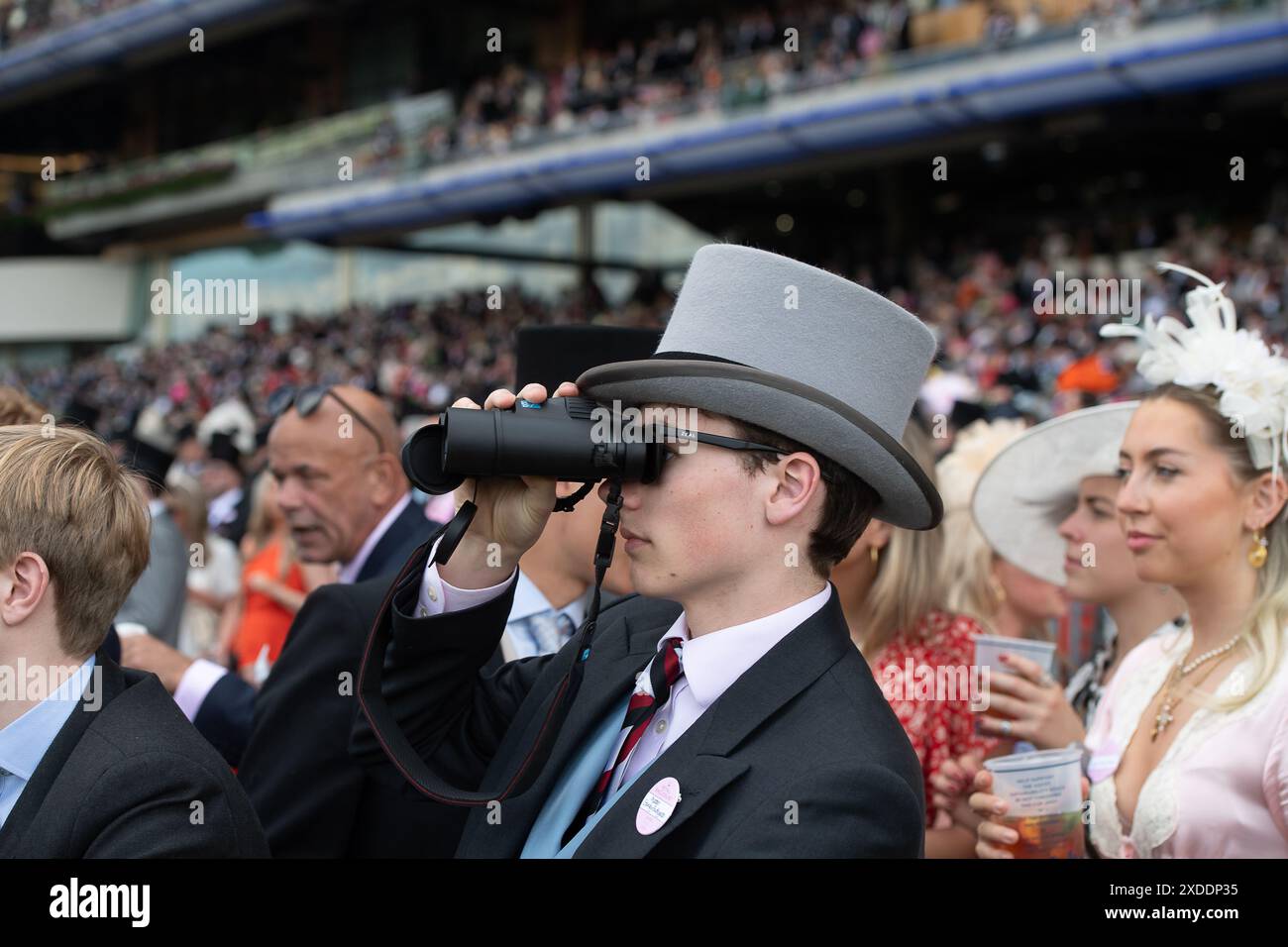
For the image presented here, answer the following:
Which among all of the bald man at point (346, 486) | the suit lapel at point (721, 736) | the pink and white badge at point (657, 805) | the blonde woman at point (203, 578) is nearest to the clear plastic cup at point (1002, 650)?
the suit lapel at point (721, 736)

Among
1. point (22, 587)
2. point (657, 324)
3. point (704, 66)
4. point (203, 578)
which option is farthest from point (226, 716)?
point (704, 66)

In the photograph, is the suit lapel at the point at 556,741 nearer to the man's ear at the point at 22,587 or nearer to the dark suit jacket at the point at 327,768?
the dark suit jacket at the point at 327,768

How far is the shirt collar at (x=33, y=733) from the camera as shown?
1.82 metres

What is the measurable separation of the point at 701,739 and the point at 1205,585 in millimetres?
1331

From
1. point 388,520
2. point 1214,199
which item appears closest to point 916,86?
point 1214,199

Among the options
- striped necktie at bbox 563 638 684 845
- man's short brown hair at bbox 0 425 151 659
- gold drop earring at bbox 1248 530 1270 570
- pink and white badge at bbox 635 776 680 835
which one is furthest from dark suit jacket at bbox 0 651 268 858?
gold drop earring at bbox 1248 530 1270 570

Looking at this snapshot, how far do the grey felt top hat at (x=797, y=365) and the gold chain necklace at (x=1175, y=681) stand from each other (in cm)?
96

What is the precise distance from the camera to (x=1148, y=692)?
2715mm

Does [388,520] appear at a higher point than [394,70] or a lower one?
lower

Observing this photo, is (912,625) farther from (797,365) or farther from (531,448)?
(531,448)

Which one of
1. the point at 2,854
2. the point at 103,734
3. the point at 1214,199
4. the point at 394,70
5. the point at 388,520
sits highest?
the point at 394,70

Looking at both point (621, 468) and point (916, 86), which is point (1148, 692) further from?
point (916, 86)

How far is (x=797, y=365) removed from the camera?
72.0 inches
